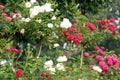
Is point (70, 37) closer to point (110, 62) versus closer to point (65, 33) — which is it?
point (65, 33)

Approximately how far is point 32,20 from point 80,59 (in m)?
1.03

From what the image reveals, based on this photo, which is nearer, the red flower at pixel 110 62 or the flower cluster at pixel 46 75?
the flower cluster at pixel 46 75

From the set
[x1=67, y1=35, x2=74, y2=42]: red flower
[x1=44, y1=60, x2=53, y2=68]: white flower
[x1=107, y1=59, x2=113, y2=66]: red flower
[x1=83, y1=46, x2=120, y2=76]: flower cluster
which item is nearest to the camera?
[x1=44, y1=60, x2=53, y2=68]: white flower

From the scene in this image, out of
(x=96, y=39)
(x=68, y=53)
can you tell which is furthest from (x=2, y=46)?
(x=96, y=39)

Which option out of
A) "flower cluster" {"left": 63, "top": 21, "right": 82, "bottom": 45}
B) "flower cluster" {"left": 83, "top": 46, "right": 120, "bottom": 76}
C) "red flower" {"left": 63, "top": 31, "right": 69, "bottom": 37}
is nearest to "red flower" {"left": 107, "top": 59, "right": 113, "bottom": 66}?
"flower cluster" {"left": 83, "top": 46, "right": 120, "bottom": 76}

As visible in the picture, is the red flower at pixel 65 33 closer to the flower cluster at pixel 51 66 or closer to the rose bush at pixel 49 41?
the rose bush at pixel 49 41

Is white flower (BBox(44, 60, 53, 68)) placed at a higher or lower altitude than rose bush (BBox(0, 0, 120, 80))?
lower

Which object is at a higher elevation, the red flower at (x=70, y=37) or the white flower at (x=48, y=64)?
the red flower at (x=70, y=37)

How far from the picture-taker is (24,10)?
5.20 metres

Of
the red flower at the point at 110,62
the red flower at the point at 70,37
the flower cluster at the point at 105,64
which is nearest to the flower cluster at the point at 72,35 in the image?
the red flower at the point at 70,37

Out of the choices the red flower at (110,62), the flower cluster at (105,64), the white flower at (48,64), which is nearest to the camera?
the white flower at (48,64)

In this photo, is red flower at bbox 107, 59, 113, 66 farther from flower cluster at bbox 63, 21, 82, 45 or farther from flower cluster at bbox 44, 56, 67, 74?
flower cluster at bbox 44, 56, 67, 74

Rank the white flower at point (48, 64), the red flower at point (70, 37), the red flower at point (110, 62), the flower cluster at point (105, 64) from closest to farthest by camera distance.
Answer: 1. the white flower at point (48, 64)
2. the flower cluster at point (105, 64)
3. the red flower at point (110, 62)
4. the red flower at point (70, 37)

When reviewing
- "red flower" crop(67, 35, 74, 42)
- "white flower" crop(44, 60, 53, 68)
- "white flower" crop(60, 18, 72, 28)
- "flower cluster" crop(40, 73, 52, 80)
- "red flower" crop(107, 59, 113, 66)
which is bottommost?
"flower cluster" crop(40, 73, 52, 80)
